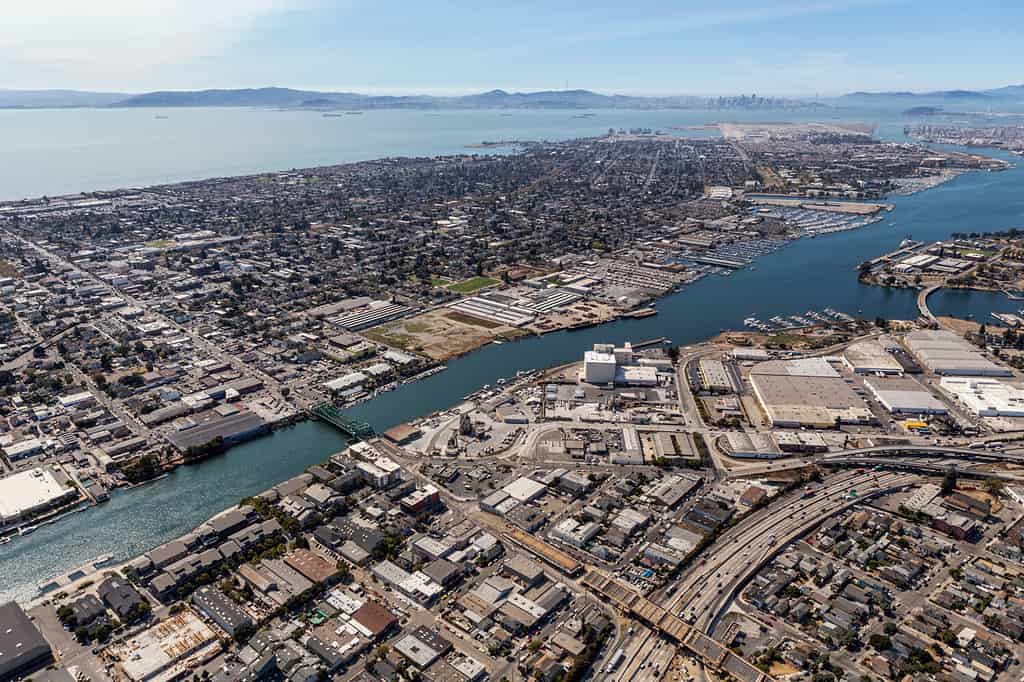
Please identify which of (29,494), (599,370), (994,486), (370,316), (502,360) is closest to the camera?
(29,494)

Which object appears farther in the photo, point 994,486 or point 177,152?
point 177,152

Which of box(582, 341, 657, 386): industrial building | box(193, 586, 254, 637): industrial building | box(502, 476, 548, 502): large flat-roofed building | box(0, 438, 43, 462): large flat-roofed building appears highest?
box(582, 341, 657, 386): industrial building

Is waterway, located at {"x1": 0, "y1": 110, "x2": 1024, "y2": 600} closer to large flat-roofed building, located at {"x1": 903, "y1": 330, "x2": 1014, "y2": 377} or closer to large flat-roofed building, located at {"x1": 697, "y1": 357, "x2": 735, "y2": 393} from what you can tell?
large flat-roofed building, located at {"x1": 697, "y1": 357, "x2": 735, "y2": 393}

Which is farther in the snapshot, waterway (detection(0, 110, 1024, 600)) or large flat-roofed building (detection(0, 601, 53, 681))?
waterway (detection(0, 110, 1024, 600))

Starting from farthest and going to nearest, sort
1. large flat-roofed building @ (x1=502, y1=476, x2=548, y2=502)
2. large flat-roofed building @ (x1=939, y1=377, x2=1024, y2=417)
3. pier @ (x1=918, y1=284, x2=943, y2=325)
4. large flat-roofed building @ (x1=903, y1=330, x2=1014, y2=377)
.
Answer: pier @ (x1=918, y1=284, x2=943, y2=325), large flat-roofed building @ (x1=903, y1=330, x2=1014, y2=377), large flat-roofed building @ (x1=939, y1=377, x2=1024, y2=417), large flat-roofed building @ (x1=502, y1=476, x2=548, y2=502)

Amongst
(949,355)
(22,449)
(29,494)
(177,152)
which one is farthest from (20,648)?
(177,152)

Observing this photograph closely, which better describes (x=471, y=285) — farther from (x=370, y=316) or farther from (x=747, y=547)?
(x=747, y=547)

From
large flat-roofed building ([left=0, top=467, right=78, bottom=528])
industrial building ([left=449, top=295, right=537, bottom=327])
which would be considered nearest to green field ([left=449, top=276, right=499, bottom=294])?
industrial building ([left=449, top=295, right=537, bottom=327])

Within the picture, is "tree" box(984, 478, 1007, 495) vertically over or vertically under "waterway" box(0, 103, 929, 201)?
under
